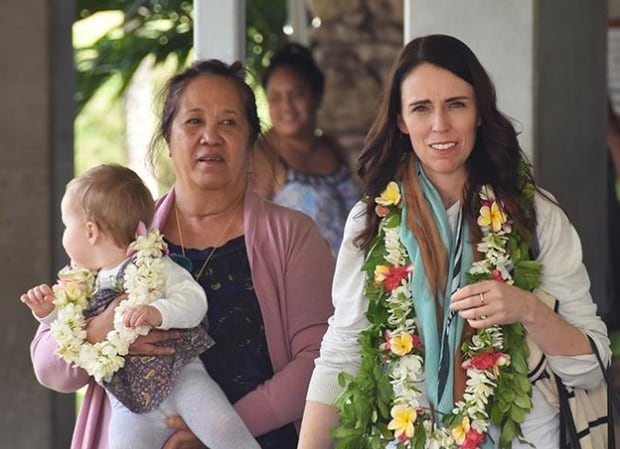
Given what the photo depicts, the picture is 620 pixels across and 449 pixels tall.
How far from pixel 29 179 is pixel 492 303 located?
122 inches

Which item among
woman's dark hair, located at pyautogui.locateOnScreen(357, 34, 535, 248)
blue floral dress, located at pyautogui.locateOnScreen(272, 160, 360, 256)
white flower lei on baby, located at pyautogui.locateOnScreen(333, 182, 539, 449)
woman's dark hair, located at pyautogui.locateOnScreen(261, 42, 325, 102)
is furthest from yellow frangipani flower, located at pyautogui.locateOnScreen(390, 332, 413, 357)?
woman's dark hair, located at pyautogui.locateOnScreen(261, 42, 325, 102)

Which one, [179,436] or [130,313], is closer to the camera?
[130,313]

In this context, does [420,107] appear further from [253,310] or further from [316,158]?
[316,158]

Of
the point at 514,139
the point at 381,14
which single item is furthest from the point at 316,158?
the point at 514,139

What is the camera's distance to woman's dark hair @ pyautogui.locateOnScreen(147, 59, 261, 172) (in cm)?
403

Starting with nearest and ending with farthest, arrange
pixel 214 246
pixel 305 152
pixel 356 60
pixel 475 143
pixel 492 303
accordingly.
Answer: pixel 492 303 < pixel 475 143 < pixel 214 246 < pixel 305 152 < pixel 356 60

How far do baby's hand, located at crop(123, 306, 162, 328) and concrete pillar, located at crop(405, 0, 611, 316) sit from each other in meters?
1.95

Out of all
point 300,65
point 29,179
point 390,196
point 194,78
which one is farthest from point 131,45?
point 390,196

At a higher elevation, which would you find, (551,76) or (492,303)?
(551,76)

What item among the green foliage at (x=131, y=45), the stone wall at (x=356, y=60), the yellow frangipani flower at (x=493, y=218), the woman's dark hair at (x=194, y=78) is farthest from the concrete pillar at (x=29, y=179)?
the stone wall at (x=356, y=60)

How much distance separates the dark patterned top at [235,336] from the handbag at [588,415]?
38.4 inches

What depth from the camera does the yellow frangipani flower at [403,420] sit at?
10.8 feet

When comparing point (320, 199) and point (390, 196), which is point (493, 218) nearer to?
point (390, 196)

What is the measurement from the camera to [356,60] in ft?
30.8
